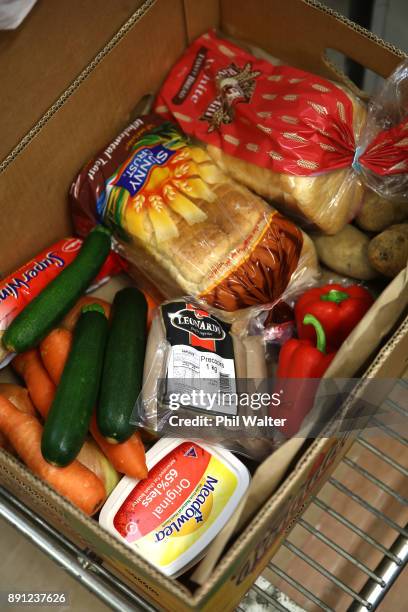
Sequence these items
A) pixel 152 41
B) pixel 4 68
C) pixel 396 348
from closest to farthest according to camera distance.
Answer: pixel 396 348
pixel 4 68
pixel 152 41

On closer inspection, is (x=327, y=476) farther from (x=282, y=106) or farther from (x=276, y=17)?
(x=276, y=17)

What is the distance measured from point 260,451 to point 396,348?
0.21 meters

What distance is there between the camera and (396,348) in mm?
727

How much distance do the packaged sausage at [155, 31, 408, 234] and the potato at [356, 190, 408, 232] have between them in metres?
0.01

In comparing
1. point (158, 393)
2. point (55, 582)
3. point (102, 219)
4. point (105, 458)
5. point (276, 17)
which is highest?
point (276, 17)

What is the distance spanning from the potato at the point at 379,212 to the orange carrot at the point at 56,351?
0.45 m

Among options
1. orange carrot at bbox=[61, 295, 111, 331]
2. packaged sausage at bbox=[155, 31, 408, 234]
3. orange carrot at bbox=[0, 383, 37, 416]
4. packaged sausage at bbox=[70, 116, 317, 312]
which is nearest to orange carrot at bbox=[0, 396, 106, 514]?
orange carrot at bbox=[0, 383, 37, 416]

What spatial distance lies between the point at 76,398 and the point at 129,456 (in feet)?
0.30

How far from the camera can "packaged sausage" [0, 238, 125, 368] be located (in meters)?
0.92

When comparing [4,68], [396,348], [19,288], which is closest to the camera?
[396,348]

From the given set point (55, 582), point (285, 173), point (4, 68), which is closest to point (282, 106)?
point (285, 173)

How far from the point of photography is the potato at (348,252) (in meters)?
Result: 0.98

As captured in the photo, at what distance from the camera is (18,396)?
89 cm

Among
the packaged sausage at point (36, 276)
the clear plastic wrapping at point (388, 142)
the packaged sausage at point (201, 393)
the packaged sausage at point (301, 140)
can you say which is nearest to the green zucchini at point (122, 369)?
the packaged sausage at point (201, 393)
